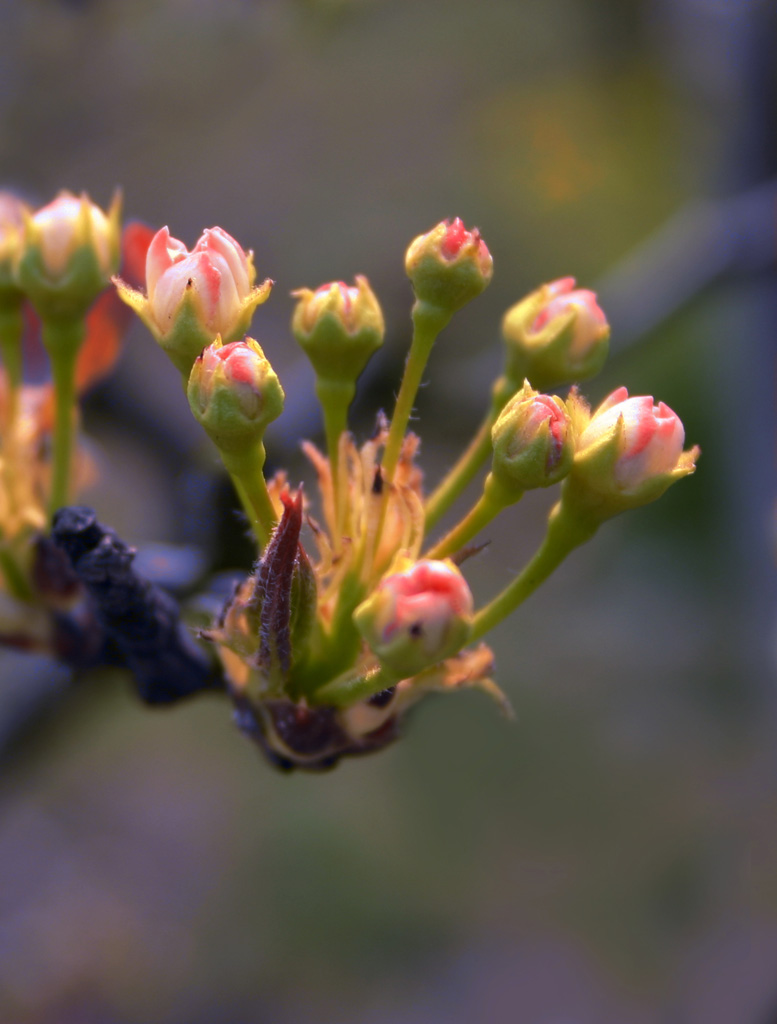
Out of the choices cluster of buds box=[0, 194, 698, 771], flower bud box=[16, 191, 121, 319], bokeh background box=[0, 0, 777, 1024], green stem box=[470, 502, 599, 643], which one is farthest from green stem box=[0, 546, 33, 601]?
bokeh background box=[0, 0, 777, 1024]

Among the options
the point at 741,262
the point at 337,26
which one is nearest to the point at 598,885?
the point at 741,262

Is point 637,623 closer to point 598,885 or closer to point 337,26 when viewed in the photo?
point 598,885

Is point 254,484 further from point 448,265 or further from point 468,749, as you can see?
point 468,749

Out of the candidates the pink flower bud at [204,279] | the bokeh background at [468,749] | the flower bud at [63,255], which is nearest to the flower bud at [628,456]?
the pink flower bud at [204,279]

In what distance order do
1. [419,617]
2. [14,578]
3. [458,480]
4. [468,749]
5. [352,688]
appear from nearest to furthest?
[419,617] < [352,688] < [458,480] < [14,578] < [468,749]

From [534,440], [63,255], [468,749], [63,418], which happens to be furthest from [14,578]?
[468,749]

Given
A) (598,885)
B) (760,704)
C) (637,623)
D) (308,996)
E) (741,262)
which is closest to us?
(741,262)
